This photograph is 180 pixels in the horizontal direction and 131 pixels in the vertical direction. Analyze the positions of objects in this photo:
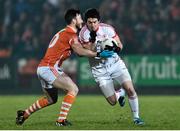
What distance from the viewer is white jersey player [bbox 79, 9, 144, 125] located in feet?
39.5

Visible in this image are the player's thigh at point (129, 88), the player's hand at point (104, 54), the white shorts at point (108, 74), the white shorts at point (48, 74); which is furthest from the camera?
the white shorts at point (108, 74)

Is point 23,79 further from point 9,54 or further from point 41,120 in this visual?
point 41,120

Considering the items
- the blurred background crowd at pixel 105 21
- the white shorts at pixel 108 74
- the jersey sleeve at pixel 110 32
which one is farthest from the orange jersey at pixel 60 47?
the blurred background crowd at pixel 105 21

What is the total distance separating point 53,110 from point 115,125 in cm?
464

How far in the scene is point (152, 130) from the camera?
10.6m

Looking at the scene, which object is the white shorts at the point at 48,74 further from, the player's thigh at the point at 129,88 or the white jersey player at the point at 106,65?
the player's thigh at the point at 129,88

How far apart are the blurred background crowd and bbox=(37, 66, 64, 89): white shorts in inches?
492

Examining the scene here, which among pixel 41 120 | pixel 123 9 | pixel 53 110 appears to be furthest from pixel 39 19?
pixel 41 120

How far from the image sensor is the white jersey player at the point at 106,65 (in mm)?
12055

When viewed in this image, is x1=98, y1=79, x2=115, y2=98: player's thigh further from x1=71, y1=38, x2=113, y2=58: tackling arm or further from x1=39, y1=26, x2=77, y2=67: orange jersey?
x1=39, y1=26, x2=77, y2=67: orange jersey

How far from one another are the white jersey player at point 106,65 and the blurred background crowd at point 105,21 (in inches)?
458

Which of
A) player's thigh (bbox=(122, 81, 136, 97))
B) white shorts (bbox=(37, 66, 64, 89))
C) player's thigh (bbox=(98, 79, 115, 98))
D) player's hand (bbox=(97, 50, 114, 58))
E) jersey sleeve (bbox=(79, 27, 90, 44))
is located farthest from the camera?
player's thigh (bbox=(98, 79, 115, 98))

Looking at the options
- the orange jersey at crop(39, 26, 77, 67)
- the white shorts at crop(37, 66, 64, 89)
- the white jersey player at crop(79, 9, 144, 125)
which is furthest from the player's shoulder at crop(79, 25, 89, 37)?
the white shorts at crop(37, 66, 64, 89)

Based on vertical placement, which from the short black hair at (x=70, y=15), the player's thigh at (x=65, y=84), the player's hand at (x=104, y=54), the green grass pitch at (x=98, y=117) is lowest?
the green grass pitch at (x=98, y=117)
